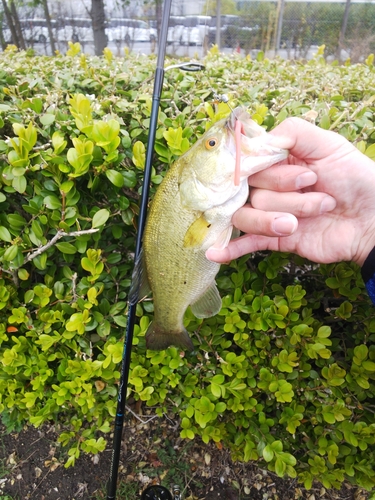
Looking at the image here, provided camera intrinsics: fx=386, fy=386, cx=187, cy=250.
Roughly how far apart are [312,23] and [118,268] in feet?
39.3

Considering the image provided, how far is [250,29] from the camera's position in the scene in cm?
1137

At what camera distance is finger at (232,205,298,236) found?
4.13 feet

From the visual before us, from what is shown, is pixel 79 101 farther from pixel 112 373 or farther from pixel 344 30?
pixel 344 30

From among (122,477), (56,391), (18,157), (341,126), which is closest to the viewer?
(18,157)

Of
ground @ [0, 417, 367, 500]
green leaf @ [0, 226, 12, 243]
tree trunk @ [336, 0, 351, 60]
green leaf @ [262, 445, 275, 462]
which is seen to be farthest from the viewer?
tree trunk @ [336, 0, 351, 60]

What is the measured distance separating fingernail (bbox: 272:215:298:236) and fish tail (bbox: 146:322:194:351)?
0.69 meters

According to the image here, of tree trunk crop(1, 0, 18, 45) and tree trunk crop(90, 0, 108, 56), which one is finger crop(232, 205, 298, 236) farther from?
tree trunk crop(1, 0, 18, 45)

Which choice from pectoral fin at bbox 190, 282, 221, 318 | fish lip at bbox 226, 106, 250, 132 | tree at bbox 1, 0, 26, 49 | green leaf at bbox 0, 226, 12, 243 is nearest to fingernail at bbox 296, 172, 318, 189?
fish lip at bbox 226, 106, 250, 132

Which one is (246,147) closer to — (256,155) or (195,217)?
(256,155)

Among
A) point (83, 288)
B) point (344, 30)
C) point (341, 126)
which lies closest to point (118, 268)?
point (83, 288)

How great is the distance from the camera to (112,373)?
A: 2201mm

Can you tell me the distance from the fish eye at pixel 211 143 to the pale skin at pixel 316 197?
188 millimetres

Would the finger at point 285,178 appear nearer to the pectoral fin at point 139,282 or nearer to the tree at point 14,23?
the pectoral fin at point 139,282

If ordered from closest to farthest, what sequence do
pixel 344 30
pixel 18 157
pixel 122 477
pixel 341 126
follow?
1. pixel 18 157
2. pixel 341 126
3. pixel 122 477
4. pixel 344 30
